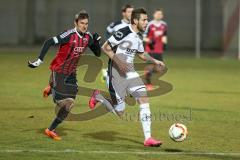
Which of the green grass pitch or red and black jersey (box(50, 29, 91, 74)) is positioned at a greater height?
red and black jersey (box(50, 29, 91, 74))

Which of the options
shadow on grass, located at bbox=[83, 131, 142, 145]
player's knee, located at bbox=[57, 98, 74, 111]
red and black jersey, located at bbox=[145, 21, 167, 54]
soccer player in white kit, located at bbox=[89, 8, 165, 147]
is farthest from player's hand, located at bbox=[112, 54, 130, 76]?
red and black jersey, located at bbox=[145, 21, 167, 54]

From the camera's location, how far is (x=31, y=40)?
35.3m

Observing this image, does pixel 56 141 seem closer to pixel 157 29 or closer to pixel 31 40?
pixel 157 29

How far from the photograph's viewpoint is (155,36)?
1878cm

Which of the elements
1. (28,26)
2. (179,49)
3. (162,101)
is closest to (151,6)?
(179,49)

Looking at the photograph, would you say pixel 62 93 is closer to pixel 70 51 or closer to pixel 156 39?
pixel 70 51

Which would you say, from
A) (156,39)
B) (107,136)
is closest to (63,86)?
(107,136)

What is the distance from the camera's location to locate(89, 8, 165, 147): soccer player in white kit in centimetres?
968

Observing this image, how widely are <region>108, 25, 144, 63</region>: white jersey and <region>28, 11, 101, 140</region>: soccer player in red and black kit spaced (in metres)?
0.52

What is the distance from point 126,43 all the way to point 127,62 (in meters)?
0.32

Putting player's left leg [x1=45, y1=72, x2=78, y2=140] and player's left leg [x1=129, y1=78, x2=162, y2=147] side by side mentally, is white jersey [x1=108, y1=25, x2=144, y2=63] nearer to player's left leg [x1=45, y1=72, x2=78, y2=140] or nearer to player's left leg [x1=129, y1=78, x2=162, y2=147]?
player's left leg [x1=129, y1=78, x2=162, y2=147]

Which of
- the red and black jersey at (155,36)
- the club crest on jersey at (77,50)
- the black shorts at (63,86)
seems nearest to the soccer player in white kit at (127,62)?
the club crest on jersey at (77,50)

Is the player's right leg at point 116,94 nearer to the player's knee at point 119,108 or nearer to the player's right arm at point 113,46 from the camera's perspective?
the player's knee at point 119,108

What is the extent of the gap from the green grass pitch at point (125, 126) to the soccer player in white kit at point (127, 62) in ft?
2.13
